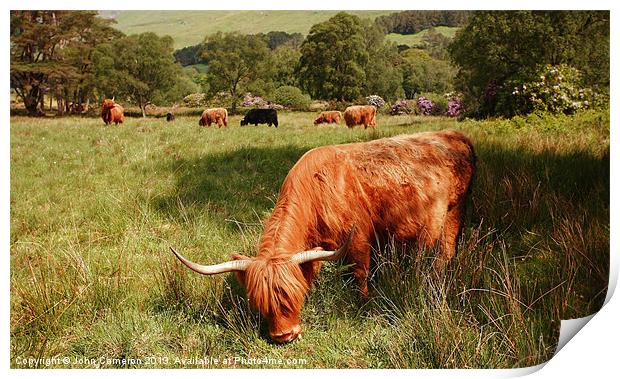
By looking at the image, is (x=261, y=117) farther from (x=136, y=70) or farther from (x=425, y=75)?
(x=425, y=75)

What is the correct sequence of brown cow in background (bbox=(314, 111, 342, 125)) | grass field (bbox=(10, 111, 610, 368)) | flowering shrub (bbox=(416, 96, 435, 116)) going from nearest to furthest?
grass field (bbox=(10, 111, 610, 368)) < brown cow in background (bbox=(314, 111, 342, 125)) < flowering shrub (bbox=(416, 96, 435, 116))

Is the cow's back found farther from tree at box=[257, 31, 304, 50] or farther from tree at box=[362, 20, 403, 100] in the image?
tree at box=[257, 31, 304, 50]

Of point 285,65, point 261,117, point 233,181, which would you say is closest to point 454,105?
point 285,65

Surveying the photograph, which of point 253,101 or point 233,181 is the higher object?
point 253,101

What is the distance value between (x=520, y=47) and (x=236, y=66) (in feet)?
7.57

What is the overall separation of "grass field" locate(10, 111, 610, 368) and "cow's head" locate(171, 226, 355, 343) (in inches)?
8.3

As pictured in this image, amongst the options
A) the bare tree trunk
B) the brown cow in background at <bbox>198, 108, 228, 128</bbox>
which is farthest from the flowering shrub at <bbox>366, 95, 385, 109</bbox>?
the bare tree trunk

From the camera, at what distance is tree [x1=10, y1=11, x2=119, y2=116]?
3.26m

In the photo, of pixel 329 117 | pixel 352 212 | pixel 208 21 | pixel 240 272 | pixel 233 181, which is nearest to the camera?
pixel 240 272

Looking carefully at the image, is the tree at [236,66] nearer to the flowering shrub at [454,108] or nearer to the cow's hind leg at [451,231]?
the flowering shrub at [454,108]

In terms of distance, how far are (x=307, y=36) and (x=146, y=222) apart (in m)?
Answer: 1.93

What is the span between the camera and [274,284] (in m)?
2.54
